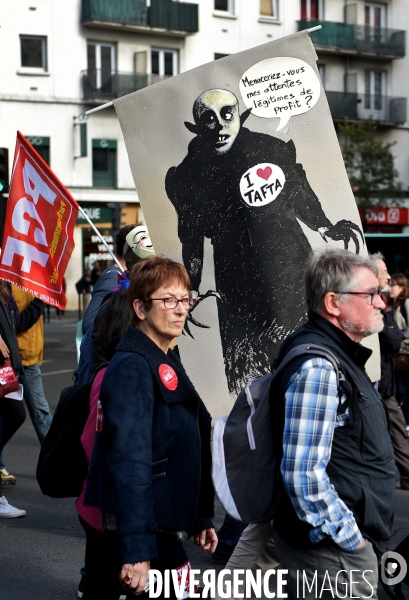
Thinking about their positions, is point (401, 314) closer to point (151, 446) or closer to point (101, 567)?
point (101, 567)

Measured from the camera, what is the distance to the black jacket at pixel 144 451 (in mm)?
3057

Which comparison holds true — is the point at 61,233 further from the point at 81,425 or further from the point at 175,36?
the point at 175,36

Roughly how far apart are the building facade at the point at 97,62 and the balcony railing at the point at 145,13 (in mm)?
36

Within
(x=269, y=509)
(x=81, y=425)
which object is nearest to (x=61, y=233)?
(x=81, y=425)

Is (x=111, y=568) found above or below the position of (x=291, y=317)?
below

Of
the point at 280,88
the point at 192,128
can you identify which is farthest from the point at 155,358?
the point at 280,88

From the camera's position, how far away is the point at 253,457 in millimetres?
3037

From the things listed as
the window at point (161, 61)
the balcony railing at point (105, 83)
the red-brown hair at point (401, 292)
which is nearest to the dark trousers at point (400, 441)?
the red-brown hair at point (401, 292)

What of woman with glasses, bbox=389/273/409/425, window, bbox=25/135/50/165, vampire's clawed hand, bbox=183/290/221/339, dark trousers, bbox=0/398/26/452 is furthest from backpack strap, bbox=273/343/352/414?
window, bbox=25/135/50/165

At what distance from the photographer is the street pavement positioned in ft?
17.1

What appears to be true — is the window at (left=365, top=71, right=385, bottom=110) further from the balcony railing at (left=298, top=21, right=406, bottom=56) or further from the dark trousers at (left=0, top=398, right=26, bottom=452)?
the dark trousers at (left=0, top=398, right=26, bottom=452)

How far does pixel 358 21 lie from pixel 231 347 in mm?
39067

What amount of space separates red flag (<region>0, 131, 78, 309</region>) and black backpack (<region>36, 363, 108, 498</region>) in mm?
2174

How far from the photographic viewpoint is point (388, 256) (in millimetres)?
18031
